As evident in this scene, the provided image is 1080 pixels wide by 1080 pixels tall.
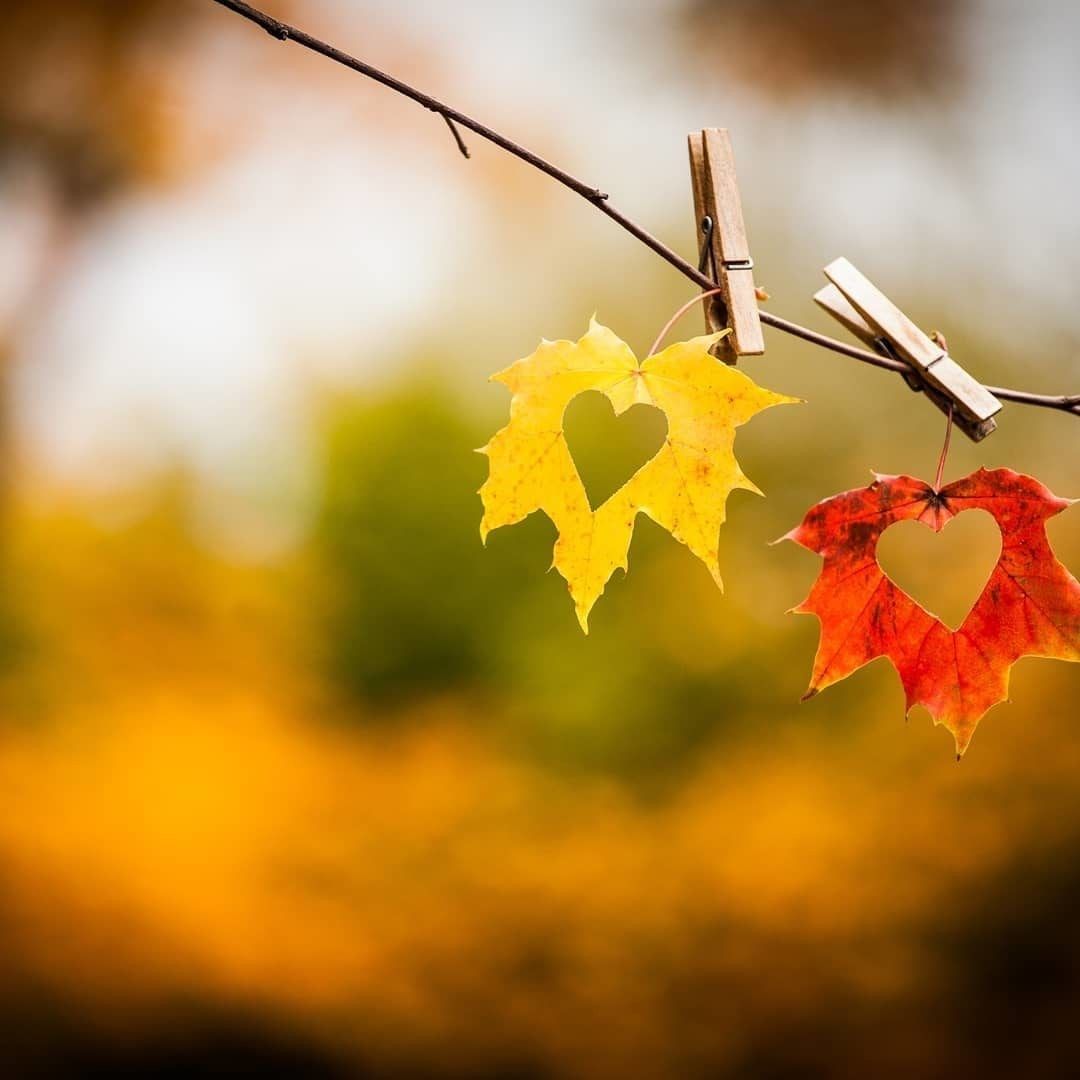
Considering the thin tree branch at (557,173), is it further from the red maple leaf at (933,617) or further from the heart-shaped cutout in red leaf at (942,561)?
the heart-shaped cutout in red leaf at (942,561)

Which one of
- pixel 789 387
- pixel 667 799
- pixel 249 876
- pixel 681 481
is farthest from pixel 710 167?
pixel 249 876

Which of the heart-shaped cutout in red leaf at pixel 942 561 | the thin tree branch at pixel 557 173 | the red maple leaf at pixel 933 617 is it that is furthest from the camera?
the heart-shaped cutout in red leaf at pixel 942 561

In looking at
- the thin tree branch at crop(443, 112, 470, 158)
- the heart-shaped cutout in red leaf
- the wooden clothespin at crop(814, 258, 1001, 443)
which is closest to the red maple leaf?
the wooden clothespin at crop(814, 258, 1001, 443)

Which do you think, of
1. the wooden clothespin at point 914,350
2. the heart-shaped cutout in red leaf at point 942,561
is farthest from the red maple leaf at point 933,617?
the heart-shaped cutout in red leaf at point 942,561

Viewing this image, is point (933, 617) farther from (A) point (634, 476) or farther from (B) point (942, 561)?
(B) point (942, 561)

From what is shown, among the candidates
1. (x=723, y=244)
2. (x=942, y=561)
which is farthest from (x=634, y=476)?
(x=942, y=561)

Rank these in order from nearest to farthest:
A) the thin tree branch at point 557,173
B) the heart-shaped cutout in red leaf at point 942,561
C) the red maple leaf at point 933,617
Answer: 1. the thin tree branch at point 557,173
2. the red maple leaf at point 933,617
3. the heart-shaped cutout in red leaf at point 942,561

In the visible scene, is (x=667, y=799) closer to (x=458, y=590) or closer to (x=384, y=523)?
(x=458, y=590)
